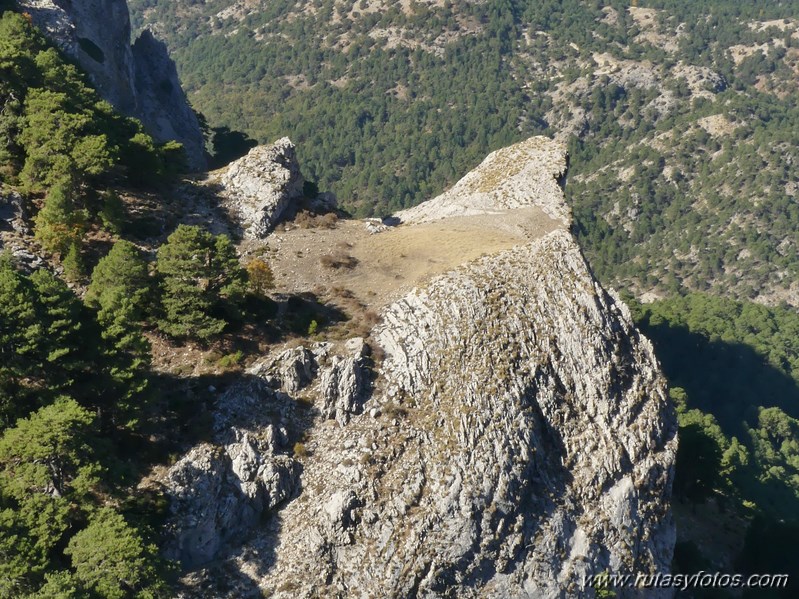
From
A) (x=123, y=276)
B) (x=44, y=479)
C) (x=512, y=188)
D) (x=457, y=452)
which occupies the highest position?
(x=123, y=276)

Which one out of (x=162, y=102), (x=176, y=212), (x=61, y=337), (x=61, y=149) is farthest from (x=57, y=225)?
(x=162, y=102)

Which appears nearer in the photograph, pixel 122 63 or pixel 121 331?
pixel 121 331

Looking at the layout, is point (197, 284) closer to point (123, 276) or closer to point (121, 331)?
point (123, 276)

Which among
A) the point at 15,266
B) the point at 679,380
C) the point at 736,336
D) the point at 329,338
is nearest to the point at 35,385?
the point at 15,266

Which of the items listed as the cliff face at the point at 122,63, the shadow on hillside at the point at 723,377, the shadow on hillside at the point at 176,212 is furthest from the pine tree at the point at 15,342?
the shadow on hillside at the point at 723,377

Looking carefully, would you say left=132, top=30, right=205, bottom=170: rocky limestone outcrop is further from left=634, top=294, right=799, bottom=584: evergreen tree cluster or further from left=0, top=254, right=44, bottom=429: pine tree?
left=634, top=294, right=799, bottom=584: evergreen tree cluster

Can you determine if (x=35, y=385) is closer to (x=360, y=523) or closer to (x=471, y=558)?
(x=360, y=523)

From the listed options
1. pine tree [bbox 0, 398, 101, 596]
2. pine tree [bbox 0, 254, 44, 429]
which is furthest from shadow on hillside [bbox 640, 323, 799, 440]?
pine tree [bbox 0, 254, 44, 429]
